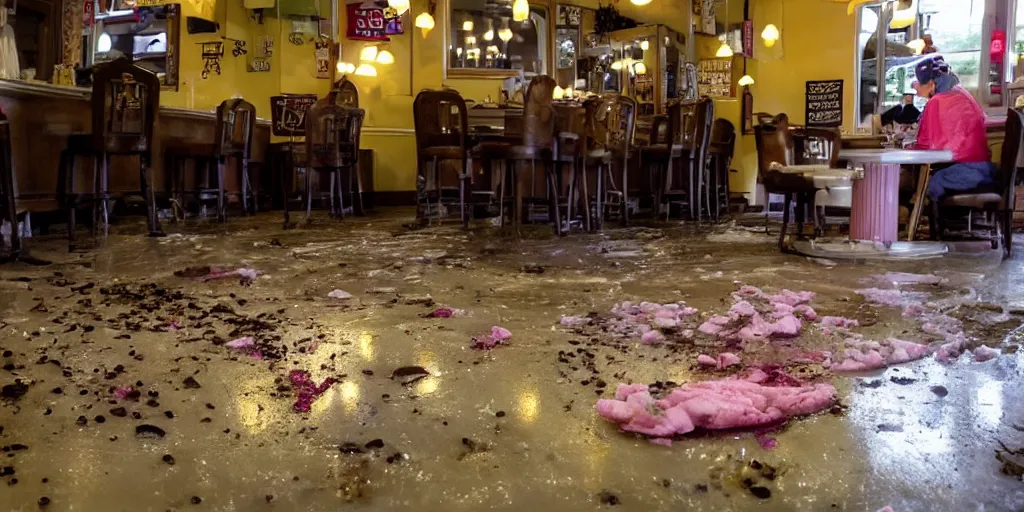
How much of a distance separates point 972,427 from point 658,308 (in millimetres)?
1426

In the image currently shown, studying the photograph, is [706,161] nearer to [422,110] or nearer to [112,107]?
[422,110]

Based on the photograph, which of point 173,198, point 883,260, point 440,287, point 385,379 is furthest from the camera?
point 173,198

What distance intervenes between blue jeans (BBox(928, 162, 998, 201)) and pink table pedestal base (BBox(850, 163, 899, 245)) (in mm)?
457

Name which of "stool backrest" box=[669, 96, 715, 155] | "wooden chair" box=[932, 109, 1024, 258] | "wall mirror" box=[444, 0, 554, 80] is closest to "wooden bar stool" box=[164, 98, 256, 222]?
"wall mirror" box=[444, 0, 554, 80]

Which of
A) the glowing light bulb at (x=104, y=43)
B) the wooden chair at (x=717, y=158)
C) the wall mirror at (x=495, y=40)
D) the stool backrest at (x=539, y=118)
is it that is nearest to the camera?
the stool backrest at (x=539, y=118)

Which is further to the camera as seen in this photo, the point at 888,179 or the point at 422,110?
the point at 422,110

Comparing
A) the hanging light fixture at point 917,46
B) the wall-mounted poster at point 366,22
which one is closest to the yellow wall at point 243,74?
the wall-mounted poster at point 366,22

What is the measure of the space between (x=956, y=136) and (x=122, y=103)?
5.83 metres

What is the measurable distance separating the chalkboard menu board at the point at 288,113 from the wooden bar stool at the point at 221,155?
933 millimetres

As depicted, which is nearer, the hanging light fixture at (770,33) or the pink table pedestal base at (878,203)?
the pink table pedestal base at (878,203)

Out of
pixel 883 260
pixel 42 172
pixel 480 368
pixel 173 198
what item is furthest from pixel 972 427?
pixel 173 198

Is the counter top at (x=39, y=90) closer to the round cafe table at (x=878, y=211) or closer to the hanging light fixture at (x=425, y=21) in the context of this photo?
the hanging light fixture at (x=425, y=21)

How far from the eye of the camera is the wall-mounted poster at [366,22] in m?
10.5

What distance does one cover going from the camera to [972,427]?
1.68 m
